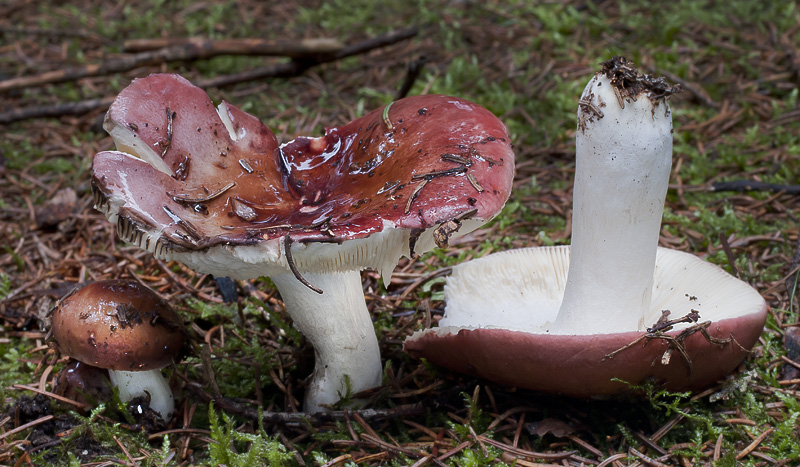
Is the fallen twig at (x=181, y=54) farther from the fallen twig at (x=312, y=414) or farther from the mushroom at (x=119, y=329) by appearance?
the fallen twig at (x=312, y=414)

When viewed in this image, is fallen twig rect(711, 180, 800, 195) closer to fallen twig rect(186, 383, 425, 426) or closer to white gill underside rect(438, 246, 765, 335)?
white gill underside rect(438, 246, 765, 335)

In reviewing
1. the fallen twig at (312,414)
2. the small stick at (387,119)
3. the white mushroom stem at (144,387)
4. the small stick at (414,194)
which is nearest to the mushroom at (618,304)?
the fallen twig at (312,414)

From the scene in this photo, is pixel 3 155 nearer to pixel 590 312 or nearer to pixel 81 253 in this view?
pixel 81 253

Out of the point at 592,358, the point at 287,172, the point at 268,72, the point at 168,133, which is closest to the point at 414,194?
the point at 592,358

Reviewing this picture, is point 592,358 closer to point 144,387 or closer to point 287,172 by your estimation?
point 287,172

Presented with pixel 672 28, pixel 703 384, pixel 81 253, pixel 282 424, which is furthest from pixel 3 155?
pixel 672 28

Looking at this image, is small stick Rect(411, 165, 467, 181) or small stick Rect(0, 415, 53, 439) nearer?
small stick Rect(411, 165, 467, 181)

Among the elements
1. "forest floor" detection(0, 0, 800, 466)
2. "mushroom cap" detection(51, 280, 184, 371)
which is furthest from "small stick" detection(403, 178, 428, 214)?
"mushroom cap" detection(51, 280, 184, 371)

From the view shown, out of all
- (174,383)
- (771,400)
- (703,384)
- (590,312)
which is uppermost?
(590,312)
